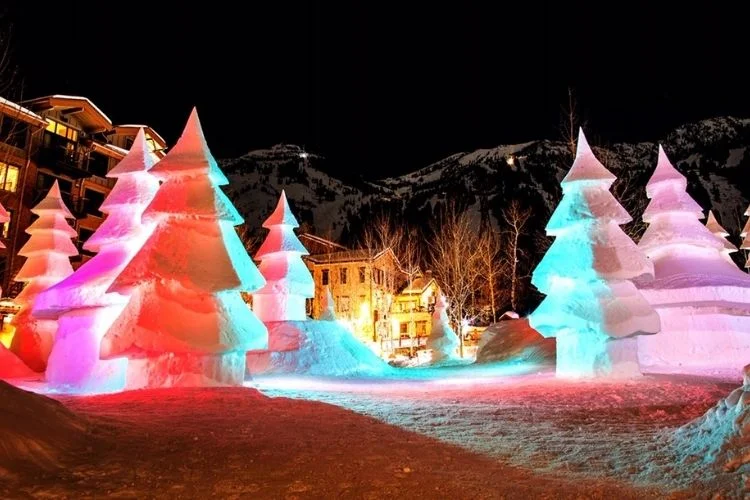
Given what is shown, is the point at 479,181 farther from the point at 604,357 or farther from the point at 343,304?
the point at 604,357

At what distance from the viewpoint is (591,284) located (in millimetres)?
16422

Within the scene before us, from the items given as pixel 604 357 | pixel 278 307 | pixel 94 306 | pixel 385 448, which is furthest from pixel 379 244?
pixel 385 448

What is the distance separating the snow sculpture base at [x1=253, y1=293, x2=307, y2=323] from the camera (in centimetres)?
2545

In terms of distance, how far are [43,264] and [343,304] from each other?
32331mm

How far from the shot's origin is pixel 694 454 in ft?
19.4

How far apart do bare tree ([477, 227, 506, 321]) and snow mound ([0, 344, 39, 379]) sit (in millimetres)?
24763

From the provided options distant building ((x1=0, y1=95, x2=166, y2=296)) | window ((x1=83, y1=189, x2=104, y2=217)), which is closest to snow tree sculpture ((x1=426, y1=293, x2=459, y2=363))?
distant building ((x1=0, y1=95, x2=166, y2=296))

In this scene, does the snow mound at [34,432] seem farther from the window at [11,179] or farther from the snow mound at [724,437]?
the window at [11,179]

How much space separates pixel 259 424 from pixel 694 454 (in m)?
6.08

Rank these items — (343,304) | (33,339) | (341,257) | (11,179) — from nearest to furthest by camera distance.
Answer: (33,339) < (11,179) < (343,304) < (341,257)

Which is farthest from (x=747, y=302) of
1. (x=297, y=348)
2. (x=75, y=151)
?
(x=75, y=151)

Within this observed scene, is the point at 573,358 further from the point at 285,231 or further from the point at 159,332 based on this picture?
the point at 285,231

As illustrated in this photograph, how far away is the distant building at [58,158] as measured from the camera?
36562 mm

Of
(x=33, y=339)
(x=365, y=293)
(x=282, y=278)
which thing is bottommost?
(x=33, y=339)
